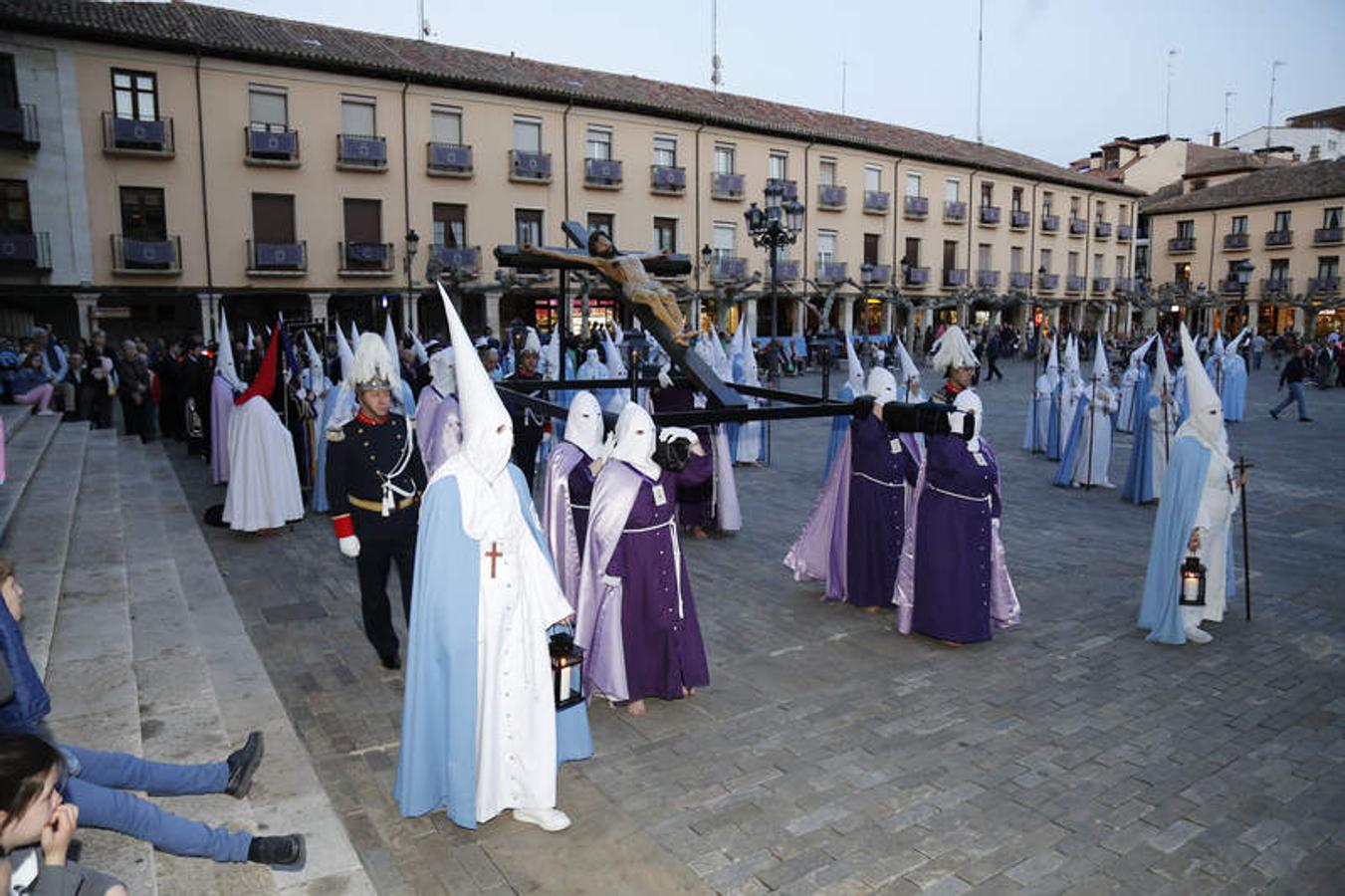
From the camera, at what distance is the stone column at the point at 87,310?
22750 mm

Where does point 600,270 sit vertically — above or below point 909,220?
below

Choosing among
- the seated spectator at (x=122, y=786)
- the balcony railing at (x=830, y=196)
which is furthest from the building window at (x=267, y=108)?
the seated spectator at (x=122, y=786)

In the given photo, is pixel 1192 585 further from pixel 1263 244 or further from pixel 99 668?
pixel 1263 244

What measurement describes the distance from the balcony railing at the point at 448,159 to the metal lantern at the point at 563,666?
25.5m

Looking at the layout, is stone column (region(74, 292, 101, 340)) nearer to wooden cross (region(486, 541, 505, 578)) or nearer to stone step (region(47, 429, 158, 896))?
stone step (region(47, 429, 158, 896))

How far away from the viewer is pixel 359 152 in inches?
1006

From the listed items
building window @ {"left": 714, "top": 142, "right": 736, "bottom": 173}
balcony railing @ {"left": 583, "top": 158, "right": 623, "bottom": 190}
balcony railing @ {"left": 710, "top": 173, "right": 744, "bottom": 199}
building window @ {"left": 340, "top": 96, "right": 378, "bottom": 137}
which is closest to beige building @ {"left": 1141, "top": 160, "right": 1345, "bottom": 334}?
balcony railing @ {"left": 710, "top": 173, "right": 744, "bottom": 199}

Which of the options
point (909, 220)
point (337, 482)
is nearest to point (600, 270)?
point (337, 482)

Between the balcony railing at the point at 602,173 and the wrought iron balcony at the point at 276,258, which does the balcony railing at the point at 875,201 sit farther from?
the wrought iron balcony at the point at 276,258

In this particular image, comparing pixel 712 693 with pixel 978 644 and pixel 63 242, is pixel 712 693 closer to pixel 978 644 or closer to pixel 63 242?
pixel 978 644

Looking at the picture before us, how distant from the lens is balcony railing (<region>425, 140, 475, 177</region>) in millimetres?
26656

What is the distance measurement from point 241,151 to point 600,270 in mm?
23101

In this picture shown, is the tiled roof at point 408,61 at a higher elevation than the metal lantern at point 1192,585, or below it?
higher

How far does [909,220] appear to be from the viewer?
38469mm
